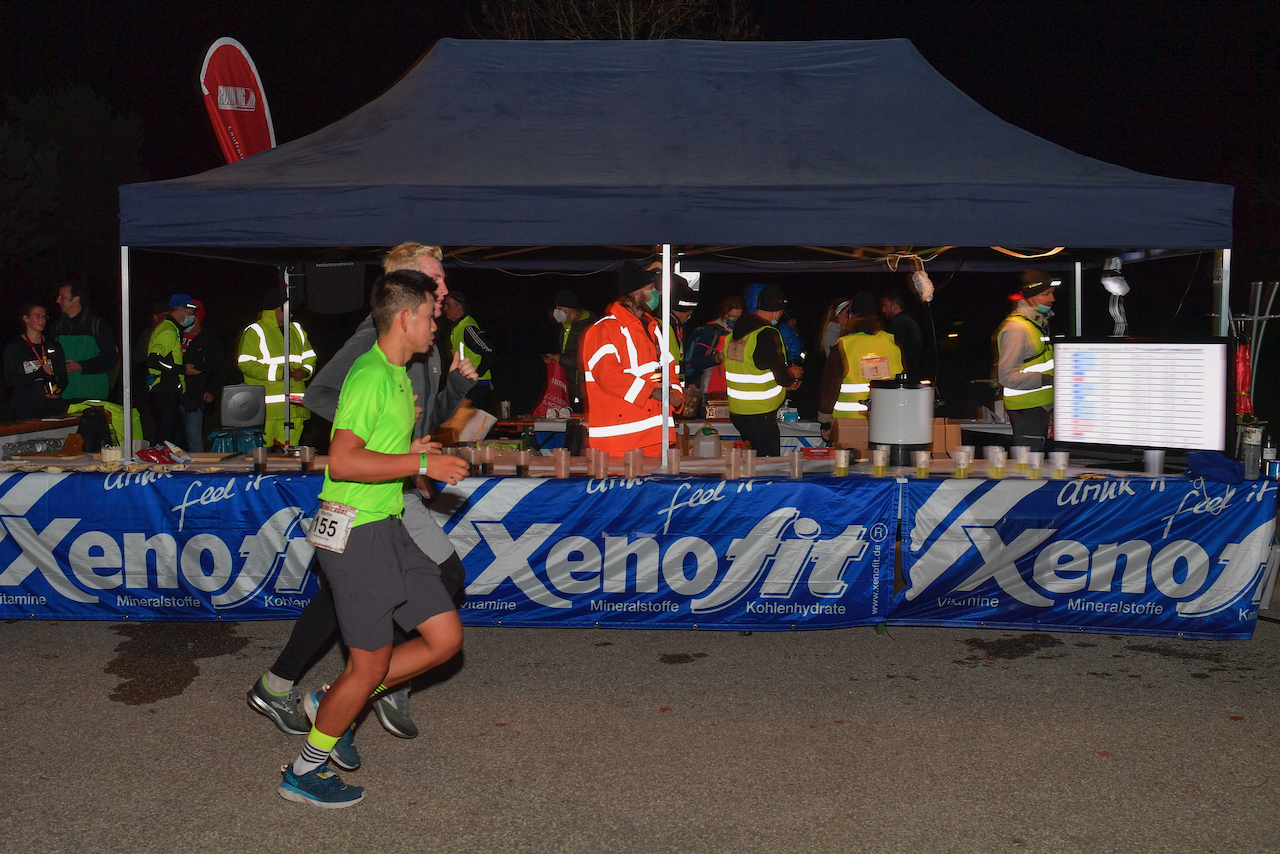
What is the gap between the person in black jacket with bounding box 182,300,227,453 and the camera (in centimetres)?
1024

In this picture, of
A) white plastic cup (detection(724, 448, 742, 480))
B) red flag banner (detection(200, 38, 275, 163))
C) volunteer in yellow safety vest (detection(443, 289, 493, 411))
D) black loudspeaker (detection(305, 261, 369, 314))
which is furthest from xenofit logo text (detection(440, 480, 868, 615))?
red flag banner (detection(200, 38, 275, 163))

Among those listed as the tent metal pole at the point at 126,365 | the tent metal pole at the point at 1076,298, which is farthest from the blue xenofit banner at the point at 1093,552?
the tent metal pole at the point at 126,365

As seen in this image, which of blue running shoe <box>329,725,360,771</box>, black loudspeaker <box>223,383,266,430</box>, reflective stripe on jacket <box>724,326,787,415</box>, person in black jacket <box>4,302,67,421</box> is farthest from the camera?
person in black jacket <box>4,302,67,421</box>

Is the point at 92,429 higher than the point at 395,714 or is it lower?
higher

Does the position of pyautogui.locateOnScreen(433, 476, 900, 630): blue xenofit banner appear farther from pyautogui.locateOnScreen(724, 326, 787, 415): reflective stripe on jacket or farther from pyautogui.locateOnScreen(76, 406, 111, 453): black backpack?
pyautogui.locateOnScreen(76, 406, 111, 453): black backpack

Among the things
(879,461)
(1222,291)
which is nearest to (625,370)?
(879,461)

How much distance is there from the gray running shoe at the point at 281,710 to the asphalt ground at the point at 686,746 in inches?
4.5

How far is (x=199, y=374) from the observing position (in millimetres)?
10227

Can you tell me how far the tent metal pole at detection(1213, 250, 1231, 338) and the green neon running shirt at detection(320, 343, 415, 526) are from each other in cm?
449

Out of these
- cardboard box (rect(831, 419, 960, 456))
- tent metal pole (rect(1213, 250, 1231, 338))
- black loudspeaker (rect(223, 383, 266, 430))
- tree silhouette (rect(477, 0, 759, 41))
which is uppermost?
tree silhouette (rect(477, 0, 759, 41))

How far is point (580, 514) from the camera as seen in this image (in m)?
5.79

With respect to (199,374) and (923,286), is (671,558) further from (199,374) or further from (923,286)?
(199,374)

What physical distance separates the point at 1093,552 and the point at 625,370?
260 centimetres

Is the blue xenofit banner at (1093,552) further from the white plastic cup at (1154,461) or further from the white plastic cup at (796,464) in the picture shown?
the white plastic cup at (796,464)
